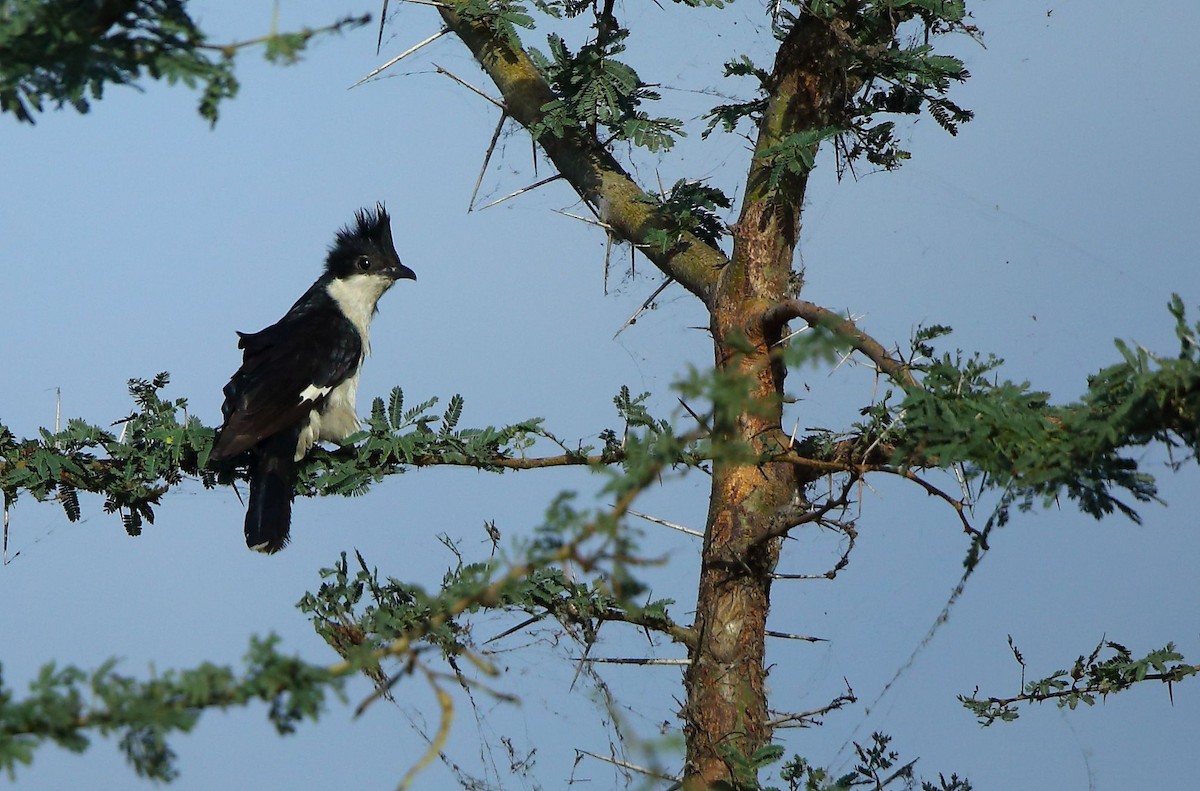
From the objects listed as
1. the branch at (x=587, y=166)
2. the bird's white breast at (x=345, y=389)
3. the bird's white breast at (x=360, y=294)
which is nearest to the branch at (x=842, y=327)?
the branch at (x=587, y=166)

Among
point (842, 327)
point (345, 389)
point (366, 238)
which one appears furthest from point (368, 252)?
point (842, 327)

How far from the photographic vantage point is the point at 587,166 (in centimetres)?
551

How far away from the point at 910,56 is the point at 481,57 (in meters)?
2.03

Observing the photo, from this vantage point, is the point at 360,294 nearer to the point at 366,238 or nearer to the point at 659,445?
the point at 366,238

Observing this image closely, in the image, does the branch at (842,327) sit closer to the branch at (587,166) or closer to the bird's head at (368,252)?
the branch at (587,166)

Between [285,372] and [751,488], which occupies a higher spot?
[285,372]

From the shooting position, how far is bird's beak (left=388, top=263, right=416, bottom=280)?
24.4ft

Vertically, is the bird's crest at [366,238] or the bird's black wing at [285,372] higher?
the bird's crest at [366,238]

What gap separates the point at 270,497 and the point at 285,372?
27.1 inches

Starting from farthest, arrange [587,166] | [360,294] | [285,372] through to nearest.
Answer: [360,294], [285,372], [587,166]

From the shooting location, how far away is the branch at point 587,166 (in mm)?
5117

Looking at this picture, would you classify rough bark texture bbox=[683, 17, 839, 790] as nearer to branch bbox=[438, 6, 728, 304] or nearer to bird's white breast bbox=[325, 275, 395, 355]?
branch bbox=[438, 6, 728, 304]

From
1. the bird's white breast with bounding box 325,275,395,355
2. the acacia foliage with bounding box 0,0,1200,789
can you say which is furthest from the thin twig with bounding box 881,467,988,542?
the bird's white breast with bounding box 325,275,395,355

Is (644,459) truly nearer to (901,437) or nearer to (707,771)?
(901,437)
